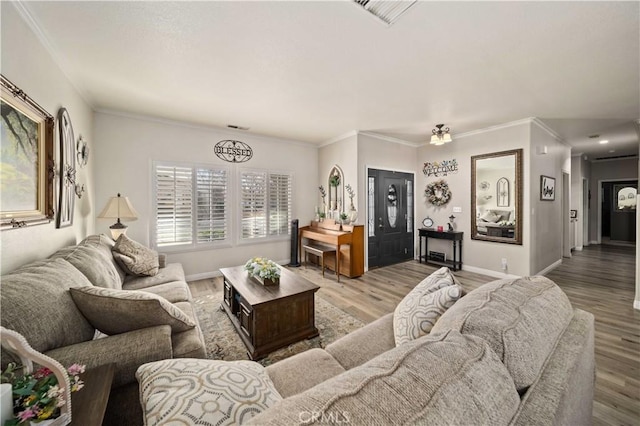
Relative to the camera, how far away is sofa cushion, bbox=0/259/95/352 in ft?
3.44

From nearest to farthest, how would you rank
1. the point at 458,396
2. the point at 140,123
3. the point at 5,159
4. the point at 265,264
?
the point at 458,396, the point at 5,159, the point at 265,264, the point at 140,123

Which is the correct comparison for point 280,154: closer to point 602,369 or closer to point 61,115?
point 61,115

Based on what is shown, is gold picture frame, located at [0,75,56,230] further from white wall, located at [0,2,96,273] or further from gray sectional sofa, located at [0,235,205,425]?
gray sectional sofa, located at [0,235,205,425]

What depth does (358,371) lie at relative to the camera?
61 cm

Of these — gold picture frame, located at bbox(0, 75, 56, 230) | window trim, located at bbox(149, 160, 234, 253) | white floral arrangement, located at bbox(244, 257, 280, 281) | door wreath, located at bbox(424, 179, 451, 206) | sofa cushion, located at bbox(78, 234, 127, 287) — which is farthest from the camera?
door wreath, located at bbox(424, 179, 451, 206)

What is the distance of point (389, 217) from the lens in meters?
5.15

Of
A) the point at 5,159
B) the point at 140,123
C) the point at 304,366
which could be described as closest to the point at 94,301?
the point at 5,159

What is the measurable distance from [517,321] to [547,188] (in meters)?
5.07

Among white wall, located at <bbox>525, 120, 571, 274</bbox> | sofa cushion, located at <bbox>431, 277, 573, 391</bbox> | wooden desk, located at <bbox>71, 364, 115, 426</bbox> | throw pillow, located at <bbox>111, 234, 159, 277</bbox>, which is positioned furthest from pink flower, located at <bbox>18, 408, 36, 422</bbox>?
white wall, located at <bbox>525, 120, 571, 274</bbox>

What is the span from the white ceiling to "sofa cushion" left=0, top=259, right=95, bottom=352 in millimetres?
1800

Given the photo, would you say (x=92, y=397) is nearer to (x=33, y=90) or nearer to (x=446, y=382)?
(x=446, y=382)

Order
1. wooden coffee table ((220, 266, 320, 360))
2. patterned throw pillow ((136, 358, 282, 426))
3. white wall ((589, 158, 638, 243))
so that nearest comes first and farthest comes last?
patterned throw pillow ((136, 358, 282, 426)) < wooden coffee table ((220, 266, 320, 360)) < white wall ((589, 158, 638, 243))

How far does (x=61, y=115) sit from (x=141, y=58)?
2.93 feet

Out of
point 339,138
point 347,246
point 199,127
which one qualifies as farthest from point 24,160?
point 339,138
